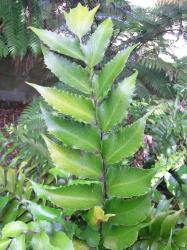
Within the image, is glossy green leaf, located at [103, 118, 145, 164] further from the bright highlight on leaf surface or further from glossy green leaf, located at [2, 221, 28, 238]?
glossy green leaf, located at [2, 221, 28, 238]

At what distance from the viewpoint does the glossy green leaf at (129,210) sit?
0.52m

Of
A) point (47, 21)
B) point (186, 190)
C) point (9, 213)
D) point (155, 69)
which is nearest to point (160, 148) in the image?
point (186, 190)

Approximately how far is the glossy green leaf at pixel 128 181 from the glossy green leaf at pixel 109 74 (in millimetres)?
102

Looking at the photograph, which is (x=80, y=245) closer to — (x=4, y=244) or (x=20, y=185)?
(x=4, y=244)

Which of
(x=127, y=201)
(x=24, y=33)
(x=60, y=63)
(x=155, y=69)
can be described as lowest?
(x=155, y=69)

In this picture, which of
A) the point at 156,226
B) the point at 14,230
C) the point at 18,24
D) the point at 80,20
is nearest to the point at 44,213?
the point at 14,230

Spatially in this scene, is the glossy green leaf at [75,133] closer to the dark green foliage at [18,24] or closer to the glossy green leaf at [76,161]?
the glossy green leaf at [76,161]

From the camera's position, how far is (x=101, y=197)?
1.77ft

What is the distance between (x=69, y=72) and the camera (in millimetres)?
520

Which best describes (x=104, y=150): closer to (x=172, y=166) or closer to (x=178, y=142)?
(x=172, y=166)

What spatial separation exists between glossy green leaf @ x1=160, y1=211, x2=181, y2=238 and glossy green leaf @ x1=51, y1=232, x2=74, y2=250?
16 cm

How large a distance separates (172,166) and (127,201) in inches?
10.7

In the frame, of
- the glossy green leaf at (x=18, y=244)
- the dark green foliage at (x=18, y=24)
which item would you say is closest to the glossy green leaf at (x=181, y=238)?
the glossy green leaf at (x=18, y=244)

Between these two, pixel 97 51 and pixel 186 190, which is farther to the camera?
pixel 186 190
